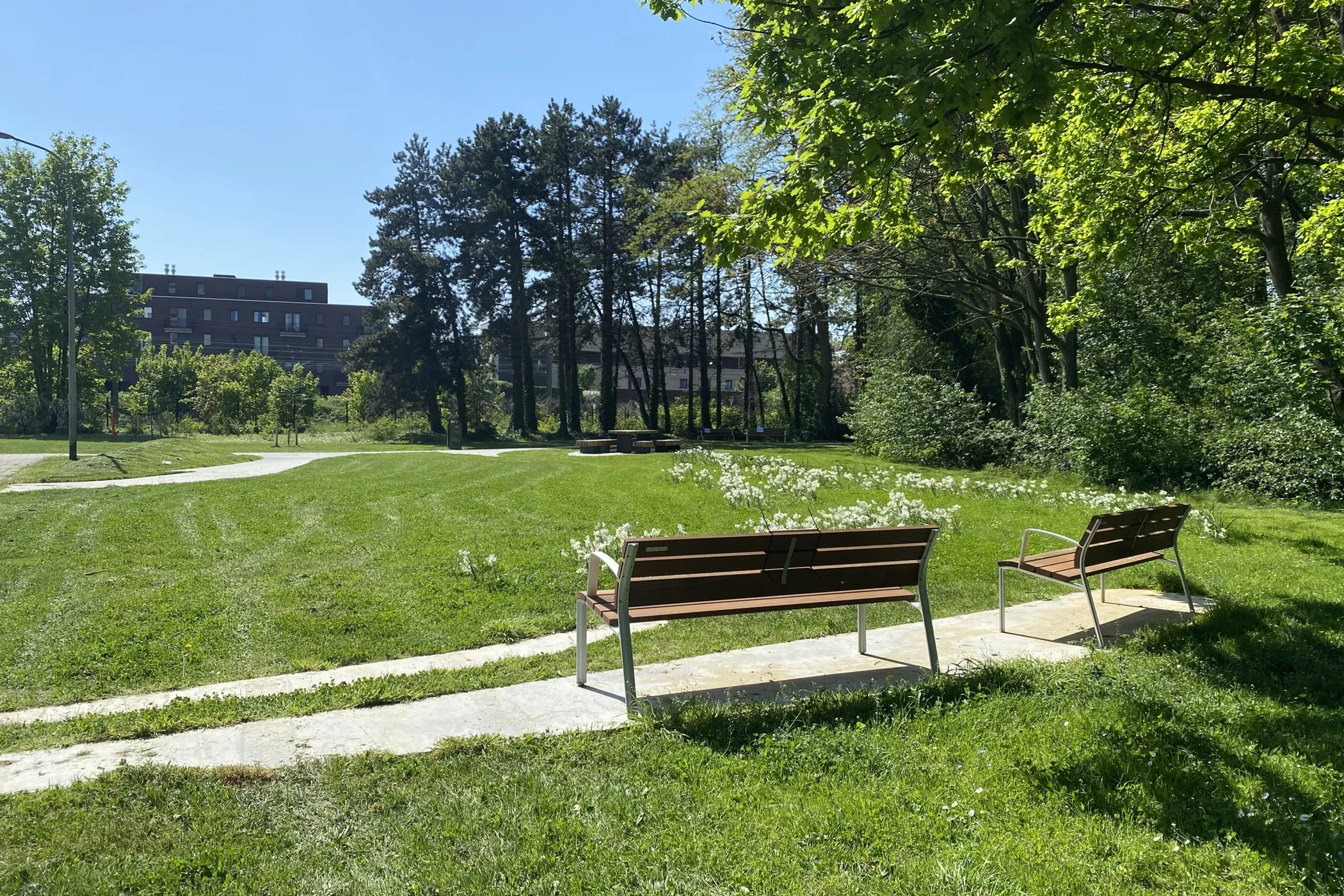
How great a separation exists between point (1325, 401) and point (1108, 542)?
34.1 ft

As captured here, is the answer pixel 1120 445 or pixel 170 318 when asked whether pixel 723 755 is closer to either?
pixel 1120 445

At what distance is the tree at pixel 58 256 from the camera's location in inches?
1673

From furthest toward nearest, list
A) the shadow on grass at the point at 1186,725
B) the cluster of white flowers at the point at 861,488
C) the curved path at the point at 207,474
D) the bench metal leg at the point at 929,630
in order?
1. the curved path at the point at 207,474
2. the cluster of white flowers at the point at 861,488
3. the bench metal leg at the point at 929,630
4. the shadow on grass at the point at 1186,725

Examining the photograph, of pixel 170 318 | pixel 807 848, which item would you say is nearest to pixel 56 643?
pixel 807 848

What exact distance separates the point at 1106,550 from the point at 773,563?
3.11 meters

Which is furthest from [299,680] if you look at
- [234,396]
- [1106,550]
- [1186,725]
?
[234,396]

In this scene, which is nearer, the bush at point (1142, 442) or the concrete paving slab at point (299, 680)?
the concrete paving slab at point (299, 680)

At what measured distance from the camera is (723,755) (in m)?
4.05

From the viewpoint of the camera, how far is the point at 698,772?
152 inches

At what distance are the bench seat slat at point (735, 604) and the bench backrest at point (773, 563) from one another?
0.13ft

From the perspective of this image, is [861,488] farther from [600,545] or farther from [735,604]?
[735,604]

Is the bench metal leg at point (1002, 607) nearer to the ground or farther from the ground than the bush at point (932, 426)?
nearer to the ground

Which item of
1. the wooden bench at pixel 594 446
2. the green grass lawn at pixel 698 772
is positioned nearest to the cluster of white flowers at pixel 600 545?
the green grass lawn at pixel 698 772

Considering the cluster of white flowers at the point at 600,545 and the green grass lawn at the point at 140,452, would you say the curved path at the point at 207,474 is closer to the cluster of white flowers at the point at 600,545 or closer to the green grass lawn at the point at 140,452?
the green grass lawn at the point at 140,452
